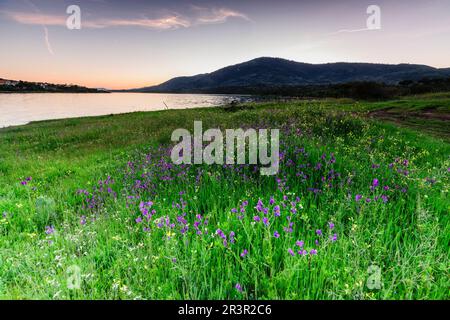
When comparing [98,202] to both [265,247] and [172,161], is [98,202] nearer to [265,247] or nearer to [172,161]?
[172,161]

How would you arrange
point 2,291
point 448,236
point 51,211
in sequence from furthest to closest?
point 51,211 < point 448,236 < point 2,291

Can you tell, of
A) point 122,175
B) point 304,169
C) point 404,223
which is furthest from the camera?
point 122,175

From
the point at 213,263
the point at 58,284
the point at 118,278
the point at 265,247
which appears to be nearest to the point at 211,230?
the point at 213,263

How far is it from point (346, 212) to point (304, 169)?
175 cm

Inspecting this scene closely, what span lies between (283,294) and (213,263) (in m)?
0.79

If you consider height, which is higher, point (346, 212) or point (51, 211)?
point (346, 212)

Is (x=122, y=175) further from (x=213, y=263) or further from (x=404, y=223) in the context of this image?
(x=404, y=223)

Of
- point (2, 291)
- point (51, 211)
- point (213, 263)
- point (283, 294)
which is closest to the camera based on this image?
point (283, 294)

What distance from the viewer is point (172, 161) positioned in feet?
22.7

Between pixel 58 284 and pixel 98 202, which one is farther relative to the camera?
pixel 98 202

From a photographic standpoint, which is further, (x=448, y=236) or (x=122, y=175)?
(x=122, y=175)

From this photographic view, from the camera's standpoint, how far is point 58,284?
2.37m

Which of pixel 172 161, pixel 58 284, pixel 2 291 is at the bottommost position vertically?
pixel 2 291

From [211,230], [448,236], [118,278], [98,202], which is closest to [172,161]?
[98,202]
